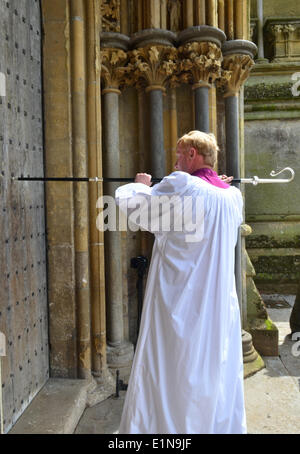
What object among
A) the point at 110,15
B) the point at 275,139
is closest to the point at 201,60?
the point at 110,15

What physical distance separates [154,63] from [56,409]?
2773mm

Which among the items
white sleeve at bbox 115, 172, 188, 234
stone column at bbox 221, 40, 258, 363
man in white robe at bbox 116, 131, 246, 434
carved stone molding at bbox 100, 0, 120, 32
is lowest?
man in white robe at bbox 116, 131, 246, 434

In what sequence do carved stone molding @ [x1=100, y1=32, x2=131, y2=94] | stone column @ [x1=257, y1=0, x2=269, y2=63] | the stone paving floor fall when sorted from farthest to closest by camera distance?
stone column @ [x1=257, y1=0, x2=269, y2=63], carved stone molding @ [x1=100, y1=32, x2=131, y2=94], the stone paving floor

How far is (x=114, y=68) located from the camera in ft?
11.3

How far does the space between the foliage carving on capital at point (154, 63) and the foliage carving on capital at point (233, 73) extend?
59cm

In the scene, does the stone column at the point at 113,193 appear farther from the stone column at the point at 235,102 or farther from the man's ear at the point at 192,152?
the man's ear at the point at 192,152

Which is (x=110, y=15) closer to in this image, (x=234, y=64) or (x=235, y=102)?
(x=234, y=64)

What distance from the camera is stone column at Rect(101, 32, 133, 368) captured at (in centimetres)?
345

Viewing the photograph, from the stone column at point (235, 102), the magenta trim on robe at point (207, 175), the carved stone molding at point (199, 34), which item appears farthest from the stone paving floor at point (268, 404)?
the carved stone molding at point (199, 34)

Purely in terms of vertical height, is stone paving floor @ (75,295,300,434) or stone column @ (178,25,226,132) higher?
stone column @ (178,25,226,132)

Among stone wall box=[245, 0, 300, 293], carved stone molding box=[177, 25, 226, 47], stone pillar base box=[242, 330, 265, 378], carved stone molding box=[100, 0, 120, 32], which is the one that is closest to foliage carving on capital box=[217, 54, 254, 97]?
carved stone molding box=[177, 25, 226, 47]

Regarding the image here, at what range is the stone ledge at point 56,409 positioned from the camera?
242 centimetres

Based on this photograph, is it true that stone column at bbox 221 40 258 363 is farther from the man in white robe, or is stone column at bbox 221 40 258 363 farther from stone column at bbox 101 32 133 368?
the man in white robe

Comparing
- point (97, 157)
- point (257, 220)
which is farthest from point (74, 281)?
point (257, 220)
